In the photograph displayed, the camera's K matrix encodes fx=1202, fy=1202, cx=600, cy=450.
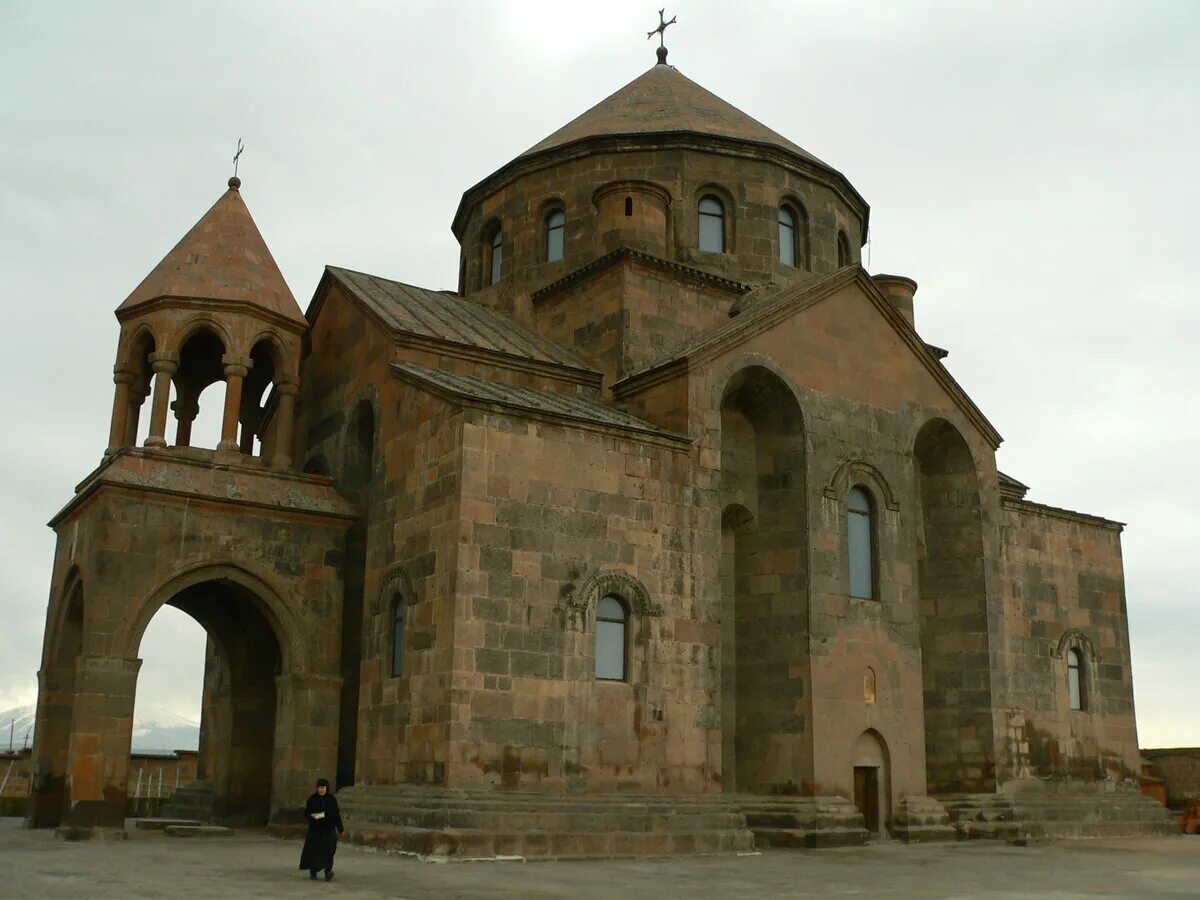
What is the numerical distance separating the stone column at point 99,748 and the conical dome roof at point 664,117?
12.5m

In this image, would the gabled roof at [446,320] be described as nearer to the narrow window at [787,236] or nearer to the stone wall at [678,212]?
the stone wall at [678,212]

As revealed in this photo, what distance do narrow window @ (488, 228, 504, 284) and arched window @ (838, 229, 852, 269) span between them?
6.58 meters

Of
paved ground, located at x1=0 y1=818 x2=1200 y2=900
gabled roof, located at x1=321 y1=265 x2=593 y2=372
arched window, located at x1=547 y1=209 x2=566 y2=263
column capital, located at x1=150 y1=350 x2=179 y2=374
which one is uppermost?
arched window, located at x1=547 y1=209 x2=566 y2=263

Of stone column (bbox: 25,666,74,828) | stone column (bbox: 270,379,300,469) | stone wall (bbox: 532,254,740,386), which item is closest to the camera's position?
stone column (bbox: 25,666,74,828)

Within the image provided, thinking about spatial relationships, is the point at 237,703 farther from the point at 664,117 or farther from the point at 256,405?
the point at 664,117

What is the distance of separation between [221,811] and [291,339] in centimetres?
719

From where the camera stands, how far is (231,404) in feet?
56.6

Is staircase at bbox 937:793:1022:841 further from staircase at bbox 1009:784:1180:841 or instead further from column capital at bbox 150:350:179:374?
column capital at bbox 150:350:179:374

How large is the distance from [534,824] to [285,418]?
25.5 ft

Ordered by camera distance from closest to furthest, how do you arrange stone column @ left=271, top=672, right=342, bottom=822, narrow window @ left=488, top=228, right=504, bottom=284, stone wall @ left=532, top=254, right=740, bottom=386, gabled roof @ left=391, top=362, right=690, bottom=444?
gabled roof @ left=391, top=362, right=690, bottom=444
stone column @ left=271, top=672, right=342, bottom=822
stone wall @ left=532, top=254, right=740, bottom=386
narrow window @ left=488, top=228, right=504, bottom=284

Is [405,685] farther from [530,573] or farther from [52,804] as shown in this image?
[52,804]

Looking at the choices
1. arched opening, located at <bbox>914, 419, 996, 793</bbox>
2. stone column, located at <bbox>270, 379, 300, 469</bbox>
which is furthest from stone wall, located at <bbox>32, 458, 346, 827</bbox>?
arched opening, located at <bbox>914, 419, 996, 793</bbox>

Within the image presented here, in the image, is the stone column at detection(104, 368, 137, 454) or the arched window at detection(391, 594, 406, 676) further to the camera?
the stone column at detection(104, 368, 137, 454)

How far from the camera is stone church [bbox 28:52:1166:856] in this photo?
14.4 m
